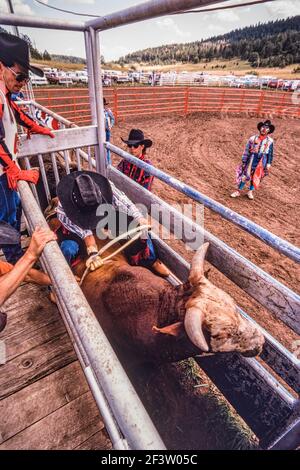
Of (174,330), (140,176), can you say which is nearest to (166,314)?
(174,330)

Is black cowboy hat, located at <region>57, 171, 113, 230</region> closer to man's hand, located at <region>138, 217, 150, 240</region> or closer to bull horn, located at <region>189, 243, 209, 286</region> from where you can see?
man's hand, located at <region>138, 217, 150, 240</region>

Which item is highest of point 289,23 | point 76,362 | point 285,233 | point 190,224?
point 289,23

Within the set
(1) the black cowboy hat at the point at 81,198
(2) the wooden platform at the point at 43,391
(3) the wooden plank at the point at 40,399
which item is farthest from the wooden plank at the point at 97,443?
(1) the black cowboy hat at the point at 81,198

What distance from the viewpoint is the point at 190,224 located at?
1969 millimetres

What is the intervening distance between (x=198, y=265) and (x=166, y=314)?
1.54 ft

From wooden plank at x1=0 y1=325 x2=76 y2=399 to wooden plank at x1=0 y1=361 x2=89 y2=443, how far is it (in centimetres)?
5

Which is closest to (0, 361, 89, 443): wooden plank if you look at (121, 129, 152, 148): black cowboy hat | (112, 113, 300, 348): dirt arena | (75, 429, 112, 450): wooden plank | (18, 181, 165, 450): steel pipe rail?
(75, 429, 112, 450): wooden plank

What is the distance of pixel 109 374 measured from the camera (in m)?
0.75

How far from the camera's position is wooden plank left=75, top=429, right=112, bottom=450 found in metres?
1.59

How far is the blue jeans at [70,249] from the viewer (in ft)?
8.91

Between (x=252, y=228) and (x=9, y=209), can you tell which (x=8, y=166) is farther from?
(x=252, y=228)
